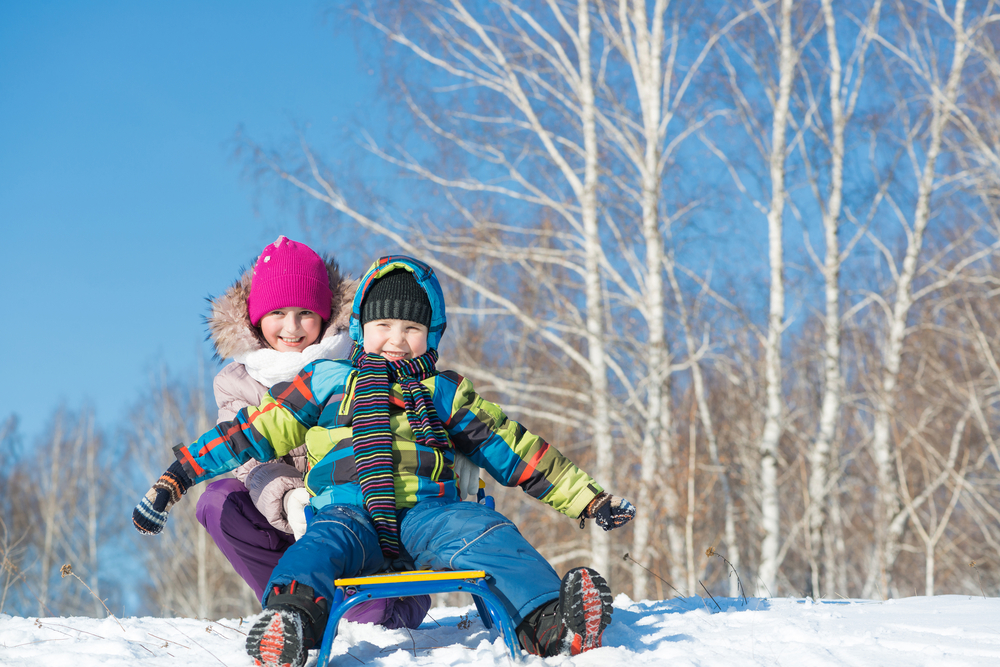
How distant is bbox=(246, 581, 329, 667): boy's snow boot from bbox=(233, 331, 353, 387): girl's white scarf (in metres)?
1.16

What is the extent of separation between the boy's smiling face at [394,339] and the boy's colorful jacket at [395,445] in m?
0.13

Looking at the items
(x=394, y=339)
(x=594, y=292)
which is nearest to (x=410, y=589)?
(x=394, y=339)

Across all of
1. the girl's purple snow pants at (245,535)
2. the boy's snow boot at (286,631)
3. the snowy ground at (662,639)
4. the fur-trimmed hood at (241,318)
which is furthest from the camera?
the fur-trimmed hood at (241,318)

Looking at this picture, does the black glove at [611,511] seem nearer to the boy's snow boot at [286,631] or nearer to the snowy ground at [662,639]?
the snowy ground at [662,639]

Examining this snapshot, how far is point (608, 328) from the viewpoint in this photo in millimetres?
8289

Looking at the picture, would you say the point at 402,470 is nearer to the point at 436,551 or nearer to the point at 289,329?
the point at 436,551

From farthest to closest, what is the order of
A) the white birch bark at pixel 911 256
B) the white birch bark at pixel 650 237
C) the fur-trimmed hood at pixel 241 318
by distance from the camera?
the white birch bark at pixel 911 256 → the white birch bark at pixel 650 237 → the fur-trimmed hood at pixel 241 318

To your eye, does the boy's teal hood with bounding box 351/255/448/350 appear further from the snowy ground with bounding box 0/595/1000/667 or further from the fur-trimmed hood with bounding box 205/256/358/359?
the snowy ground with bounding box 0/595/1000/667

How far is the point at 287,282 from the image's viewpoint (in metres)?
3.14

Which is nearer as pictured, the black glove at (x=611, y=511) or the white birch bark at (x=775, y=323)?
the black glove at (x=611, y=511)

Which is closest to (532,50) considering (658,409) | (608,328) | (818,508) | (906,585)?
(608,328)

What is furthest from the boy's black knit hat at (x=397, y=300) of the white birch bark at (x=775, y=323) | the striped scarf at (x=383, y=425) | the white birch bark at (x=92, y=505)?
the white birch bark at (x=92, y=505)

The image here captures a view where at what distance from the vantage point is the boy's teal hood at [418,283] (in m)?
2.73

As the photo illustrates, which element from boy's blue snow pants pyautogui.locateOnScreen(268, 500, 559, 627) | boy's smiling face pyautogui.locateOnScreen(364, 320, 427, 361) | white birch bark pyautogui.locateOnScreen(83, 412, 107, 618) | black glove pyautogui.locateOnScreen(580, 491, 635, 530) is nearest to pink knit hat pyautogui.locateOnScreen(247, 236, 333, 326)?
boy's smiling face pyautogui.locateOnScreen(364, 320, 427, 361)
